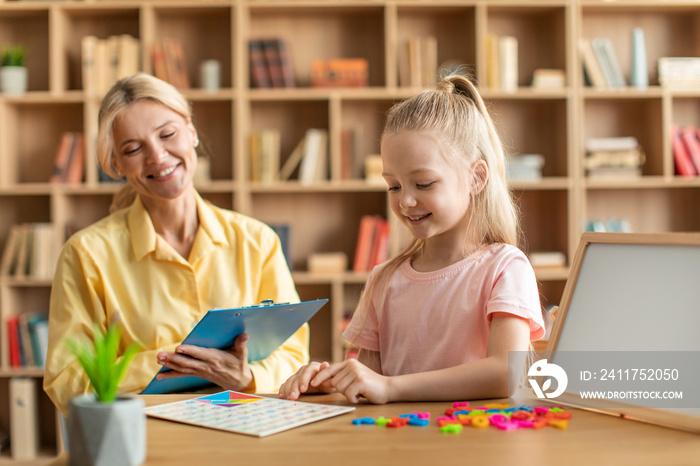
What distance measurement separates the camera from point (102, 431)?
66 centimetres

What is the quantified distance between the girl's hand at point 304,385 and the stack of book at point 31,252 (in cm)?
267

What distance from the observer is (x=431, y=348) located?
4.16 ft

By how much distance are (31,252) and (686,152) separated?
337 centimetres

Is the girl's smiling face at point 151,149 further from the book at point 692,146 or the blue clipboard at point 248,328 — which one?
the book at point 692,146

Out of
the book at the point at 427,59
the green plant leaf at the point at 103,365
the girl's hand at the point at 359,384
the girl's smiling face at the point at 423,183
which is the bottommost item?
the girl's hand at the point at 359,384

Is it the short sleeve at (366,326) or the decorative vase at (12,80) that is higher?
the decorative vase at (12,80)

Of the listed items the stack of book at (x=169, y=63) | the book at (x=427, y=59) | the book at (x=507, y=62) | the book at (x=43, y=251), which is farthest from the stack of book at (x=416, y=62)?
the book at (x=43, y=251)

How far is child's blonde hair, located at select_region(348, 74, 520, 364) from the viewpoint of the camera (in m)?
1.28

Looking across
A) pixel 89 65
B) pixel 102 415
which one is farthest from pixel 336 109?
pixel 102 415

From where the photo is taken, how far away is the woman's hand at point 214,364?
1366 millimetres

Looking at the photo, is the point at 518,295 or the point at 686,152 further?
the point at 686,152

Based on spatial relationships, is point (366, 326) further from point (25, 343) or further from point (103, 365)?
point (25, 343)

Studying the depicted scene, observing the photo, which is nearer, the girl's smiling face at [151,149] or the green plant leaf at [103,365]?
the green plant leaf at [103,365]

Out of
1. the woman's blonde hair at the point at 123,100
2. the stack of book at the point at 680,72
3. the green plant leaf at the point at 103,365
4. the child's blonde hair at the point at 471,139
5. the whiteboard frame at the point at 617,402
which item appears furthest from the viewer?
the stack of book at the point at 680,72
